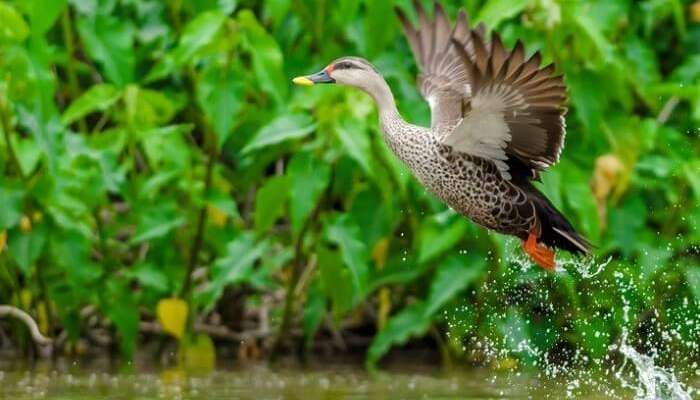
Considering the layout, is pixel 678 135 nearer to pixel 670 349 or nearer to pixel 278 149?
pixel 670 349

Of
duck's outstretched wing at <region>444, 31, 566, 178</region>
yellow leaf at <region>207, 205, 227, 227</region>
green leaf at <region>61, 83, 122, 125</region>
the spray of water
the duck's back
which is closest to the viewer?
duck's outstretched wing at <region>444, 31, 566, 178</region>

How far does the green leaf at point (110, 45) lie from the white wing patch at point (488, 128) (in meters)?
2.45

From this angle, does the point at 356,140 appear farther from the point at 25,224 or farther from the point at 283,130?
the point at 25,224

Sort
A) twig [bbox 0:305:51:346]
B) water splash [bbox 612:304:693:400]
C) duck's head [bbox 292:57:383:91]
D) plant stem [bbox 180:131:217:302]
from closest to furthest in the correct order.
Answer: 1. duck's head [bbox 292:57:383:91]
2. water splash [bbox 612:304:693:400]
3. twig [bbox 0:305:51:346]
4. plant stem [bbox 180:131:217:302]

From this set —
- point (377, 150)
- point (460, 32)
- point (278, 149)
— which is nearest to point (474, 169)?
point (460, 32)

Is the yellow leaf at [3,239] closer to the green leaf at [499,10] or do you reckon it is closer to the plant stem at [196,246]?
the plant stem at [196,246]

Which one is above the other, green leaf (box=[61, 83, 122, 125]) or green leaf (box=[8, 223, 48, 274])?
green leaf (box=[61, 83, 122, 125])

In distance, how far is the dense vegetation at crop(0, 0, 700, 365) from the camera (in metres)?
7.73

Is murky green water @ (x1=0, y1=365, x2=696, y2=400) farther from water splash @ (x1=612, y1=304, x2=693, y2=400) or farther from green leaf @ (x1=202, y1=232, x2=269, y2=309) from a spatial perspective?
green leaf @ (x1=202, y1=232, x2=269, y2=309)

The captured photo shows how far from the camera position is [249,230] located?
28.3 ft

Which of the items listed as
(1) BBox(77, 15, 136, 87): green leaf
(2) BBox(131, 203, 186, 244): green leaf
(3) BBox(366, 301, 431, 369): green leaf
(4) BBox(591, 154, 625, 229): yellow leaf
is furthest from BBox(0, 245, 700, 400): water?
(1) BBox(77, 15, 136, 87): green leaf

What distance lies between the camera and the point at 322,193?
7.93 m

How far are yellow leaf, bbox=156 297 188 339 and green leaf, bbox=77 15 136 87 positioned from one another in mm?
1062

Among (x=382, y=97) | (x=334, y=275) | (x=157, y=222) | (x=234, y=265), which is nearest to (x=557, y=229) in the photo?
(x=382, y=97)
